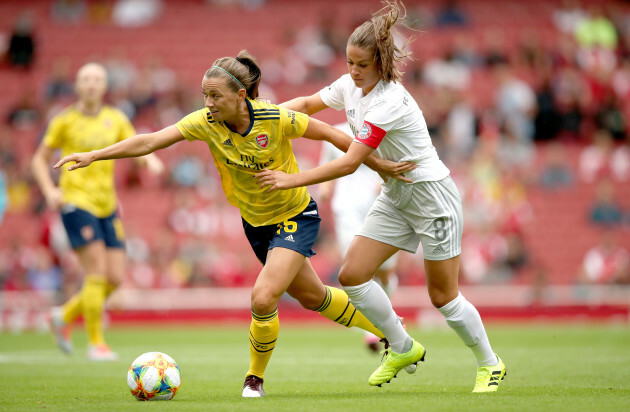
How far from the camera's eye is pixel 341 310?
705 centimetres

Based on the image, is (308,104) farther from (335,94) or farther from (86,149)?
(86,149)

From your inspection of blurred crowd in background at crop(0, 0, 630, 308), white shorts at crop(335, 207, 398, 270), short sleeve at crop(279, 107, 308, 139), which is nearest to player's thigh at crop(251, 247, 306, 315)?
short sleeve at crop(279, 107, 308, 139)

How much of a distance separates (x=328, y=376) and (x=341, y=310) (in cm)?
116

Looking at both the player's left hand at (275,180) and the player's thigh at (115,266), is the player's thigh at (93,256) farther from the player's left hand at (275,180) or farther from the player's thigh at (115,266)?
the player's left hand at (275,180)

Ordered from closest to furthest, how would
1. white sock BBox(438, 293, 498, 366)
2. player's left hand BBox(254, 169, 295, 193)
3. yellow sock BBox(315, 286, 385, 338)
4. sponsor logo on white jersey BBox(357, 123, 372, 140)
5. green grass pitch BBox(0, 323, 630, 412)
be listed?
green grass pitch BBox(0, 323, 630, 412)
player's left hand BBox(254, 169, 295, 193)
sponsor logo on white jersey BBox(357, 123, 372, 140)
white sock BBox(438, 293, 498, 366)
yellow sock BBox(315, 286, 385, 338)

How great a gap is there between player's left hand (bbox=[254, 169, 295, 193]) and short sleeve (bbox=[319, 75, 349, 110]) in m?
1.01

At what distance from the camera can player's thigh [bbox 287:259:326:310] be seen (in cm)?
673

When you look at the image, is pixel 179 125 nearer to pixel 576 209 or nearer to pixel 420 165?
pixel 420 165

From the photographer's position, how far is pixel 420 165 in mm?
6398

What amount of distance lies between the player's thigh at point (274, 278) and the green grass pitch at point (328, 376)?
65 cm

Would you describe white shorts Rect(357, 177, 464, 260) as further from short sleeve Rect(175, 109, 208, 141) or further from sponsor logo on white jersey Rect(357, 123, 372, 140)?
short sleeve Rect(175, 109, 208, 141)

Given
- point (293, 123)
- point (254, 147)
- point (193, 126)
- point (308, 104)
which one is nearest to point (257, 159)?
point (254, 147)

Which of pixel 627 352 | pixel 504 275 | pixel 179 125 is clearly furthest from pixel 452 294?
pixel 504 275

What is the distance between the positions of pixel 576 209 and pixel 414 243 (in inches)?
597
